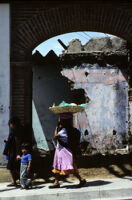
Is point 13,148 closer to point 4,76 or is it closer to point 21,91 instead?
point 21,91

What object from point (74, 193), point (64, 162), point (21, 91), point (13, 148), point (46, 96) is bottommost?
point (74, 193)

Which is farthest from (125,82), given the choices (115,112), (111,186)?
(111,186)

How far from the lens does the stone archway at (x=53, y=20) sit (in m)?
9.04

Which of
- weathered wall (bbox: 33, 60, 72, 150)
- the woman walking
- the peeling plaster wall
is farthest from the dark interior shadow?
weathered wall (bbox: 33, 60, 72, 150)

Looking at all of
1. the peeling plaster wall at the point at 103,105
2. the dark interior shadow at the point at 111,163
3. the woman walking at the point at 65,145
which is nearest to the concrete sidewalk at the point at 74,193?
the woman walking at the point at 65,145

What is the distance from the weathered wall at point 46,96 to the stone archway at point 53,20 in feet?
20.9

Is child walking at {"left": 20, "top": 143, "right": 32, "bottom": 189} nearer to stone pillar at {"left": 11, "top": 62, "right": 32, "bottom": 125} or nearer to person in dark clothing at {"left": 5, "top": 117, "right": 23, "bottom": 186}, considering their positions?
person in dark clothing at {"left": 5, "top": 117, "right": 23, "bottom": 186}

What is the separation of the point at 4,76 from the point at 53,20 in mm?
1845

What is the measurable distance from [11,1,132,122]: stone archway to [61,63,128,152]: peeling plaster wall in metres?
4.88

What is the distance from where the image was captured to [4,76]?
8.91m

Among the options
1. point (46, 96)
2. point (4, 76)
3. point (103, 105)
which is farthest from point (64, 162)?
point (46, 96)

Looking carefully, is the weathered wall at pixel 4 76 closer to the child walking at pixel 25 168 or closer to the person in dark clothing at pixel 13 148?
the person in dark clothing at pixel 13 148

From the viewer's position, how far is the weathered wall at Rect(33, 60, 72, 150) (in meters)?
15.6

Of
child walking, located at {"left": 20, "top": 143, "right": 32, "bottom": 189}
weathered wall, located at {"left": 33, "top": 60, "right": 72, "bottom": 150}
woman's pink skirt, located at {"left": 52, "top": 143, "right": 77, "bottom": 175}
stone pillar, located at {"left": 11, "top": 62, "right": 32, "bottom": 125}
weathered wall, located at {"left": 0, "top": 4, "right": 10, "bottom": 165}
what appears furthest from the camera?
weathered wall, located at {"left": 33, "top": 60, "right": 72, "bottom": 150}
